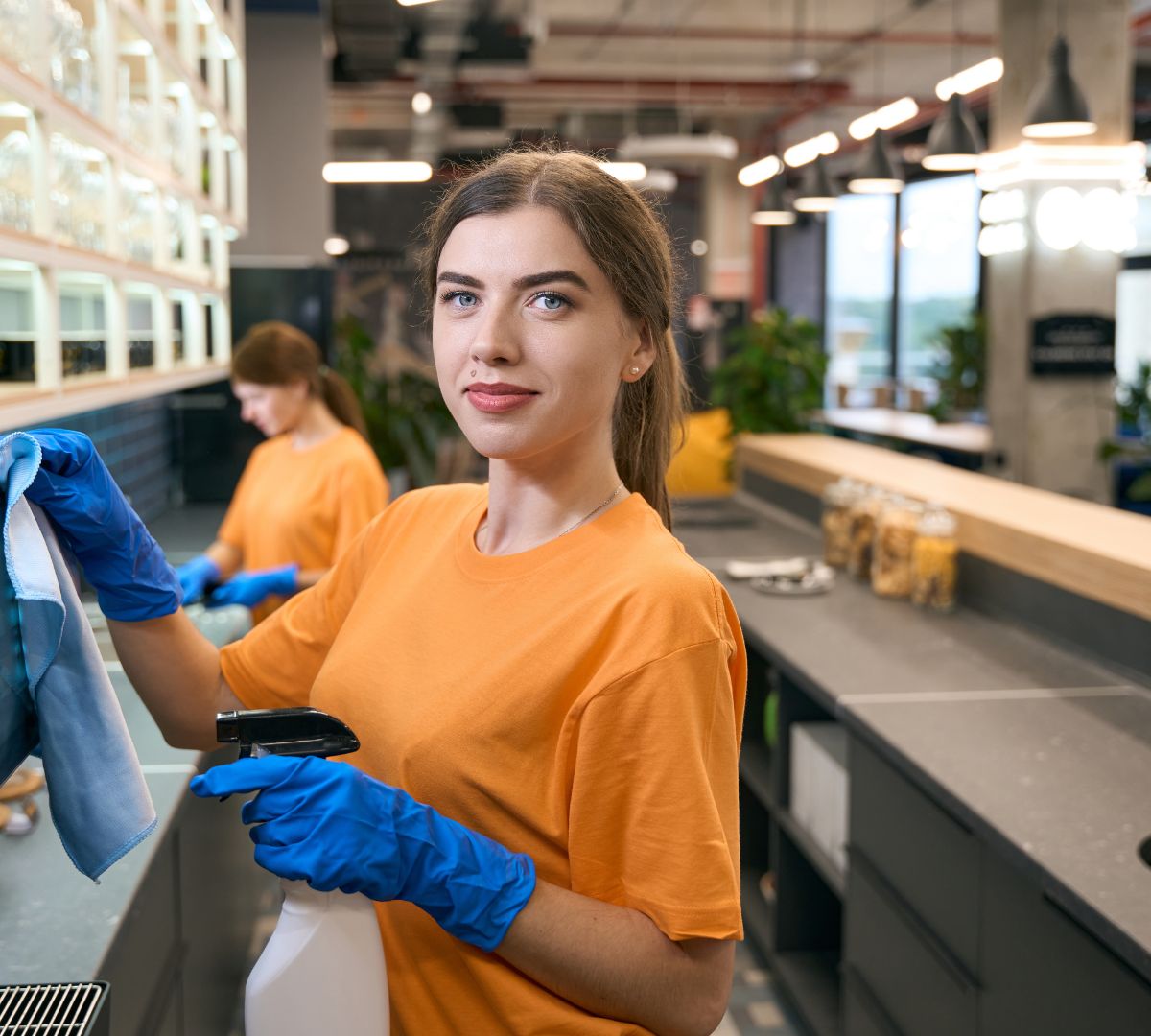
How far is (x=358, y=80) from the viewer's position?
26.5 feet

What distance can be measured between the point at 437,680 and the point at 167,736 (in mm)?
432

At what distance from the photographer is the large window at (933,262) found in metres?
13.0

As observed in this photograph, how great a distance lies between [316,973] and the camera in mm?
1146

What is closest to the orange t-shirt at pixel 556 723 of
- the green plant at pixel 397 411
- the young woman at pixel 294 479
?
the young woman at pixel 294 479

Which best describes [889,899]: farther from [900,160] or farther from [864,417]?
[900,160]

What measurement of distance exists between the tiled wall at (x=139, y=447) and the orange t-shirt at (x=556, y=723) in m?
2.91

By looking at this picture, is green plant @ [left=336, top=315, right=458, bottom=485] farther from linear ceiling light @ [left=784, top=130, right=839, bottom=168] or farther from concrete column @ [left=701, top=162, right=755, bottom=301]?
concrete column @ [left=701, top=162, right=755, bottom=301]

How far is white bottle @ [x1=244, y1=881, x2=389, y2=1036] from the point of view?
3.75 feet

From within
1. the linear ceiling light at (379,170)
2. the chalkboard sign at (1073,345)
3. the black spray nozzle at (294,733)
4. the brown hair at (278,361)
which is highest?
the linear ceiling light at (379,170)

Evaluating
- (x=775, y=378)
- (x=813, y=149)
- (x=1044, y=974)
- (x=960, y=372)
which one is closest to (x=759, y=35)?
(x=813, y=149)

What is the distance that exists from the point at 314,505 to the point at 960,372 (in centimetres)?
769

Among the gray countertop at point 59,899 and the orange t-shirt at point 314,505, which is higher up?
the orange t-shirt at point 314,505

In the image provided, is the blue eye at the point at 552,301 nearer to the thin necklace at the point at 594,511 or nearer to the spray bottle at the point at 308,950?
the thin necklace at the point at 594,511

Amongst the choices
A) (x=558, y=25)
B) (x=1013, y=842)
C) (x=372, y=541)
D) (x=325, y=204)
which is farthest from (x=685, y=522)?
(x=558, y=25)
